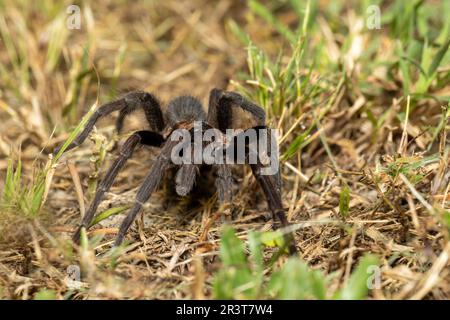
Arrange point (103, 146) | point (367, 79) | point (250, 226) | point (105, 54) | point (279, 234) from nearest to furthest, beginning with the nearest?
point (279, 234)
point (250, 226)
point (103, 146)
point (367, 79)
point (105, 54)

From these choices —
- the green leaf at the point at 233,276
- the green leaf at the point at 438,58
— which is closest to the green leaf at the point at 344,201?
the green leaf at the point at 233,276

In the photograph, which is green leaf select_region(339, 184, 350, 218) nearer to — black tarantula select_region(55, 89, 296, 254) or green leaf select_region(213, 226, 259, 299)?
black tarantula select_region(55, 89, 296, 254)

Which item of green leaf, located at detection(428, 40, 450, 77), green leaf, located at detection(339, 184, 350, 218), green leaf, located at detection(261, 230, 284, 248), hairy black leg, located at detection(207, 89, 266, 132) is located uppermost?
green leaf, located at detection(428, 40, 450, 77)

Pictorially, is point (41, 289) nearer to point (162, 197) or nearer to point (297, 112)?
point (162, 197)

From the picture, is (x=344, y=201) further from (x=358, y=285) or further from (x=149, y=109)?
(x=149, y=109)

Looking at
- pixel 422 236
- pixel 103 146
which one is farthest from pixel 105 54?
pixel 422 236

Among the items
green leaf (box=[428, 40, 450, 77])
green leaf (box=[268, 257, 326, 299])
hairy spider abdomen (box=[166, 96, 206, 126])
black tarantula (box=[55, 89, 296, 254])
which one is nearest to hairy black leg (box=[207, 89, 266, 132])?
black tarantula (box=[55, 89, 296, 254])

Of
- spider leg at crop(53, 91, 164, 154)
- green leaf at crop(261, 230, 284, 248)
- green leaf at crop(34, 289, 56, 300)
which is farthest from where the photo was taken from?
spider leg at crop(53, 91, 164, 154)

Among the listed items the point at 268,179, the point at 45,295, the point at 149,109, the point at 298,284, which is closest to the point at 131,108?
the point at 149,109
